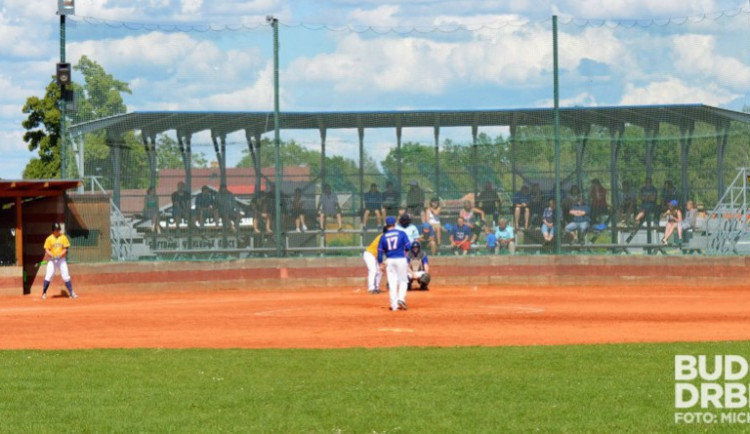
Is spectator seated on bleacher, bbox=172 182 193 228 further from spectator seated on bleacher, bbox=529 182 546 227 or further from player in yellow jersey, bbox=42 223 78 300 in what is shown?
spectator seated on bleacher, bbox=529 182 546 227

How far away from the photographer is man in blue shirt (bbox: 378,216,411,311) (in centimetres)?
2223

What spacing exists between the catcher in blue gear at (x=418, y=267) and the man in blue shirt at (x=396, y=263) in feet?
17.1

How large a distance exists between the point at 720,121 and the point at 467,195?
651 cm

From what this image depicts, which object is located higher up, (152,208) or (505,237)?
(152,208)

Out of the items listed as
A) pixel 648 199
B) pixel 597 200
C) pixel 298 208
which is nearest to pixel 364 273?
pixel 298 208

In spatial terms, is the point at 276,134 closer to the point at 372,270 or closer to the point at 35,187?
the point at 372,270

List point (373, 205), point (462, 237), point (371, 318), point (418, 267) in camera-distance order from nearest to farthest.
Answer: point (371, 318) → point (418, 267) → point (373, 205) → point (462, 237)

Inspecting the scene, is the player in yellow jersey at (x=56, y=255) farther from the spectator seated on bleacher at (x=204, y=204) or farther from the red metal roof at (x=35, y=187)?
the spectator seated on bleacher at (x=204, y=204)

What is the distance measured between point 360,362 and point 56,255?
1555 centimetres

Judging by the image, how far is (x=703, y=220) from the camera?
2952cm

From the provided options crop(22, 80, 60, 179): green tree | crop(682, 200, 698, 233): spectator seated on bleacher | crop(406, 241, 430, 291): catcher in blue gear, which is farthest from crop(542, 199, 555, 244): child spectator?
crop(22, 80, 60, 179): green tree

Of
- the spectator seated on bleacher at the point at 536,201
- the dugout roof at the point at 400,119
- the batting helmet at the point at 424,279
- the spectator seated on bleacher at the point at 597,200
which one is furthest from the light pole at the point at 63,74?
the spectator seated on bleacher at the point at 597,200

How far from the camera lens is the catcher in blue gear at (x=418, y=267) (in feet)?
91.8

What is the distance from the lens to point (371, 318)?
2125 cm
